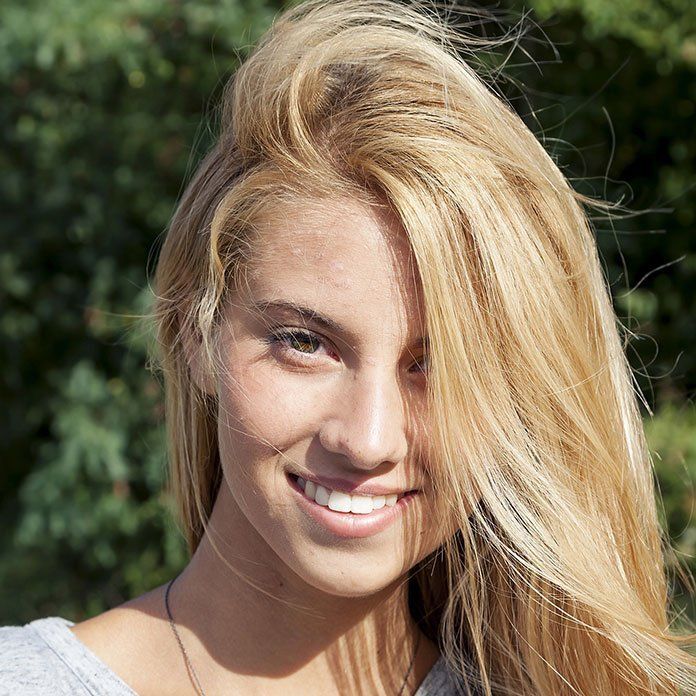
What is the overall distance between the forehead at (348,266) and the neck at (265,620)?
47 centimetres

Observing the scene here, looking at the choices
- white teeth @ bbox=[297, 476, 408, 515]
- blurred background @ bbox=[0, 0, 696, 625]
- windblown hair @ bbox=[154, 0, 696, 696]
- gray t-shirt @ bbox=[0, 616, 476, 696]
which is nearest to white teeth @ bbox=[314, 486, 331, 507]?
white teeth @ bbox=[297, 476, 408, 515]

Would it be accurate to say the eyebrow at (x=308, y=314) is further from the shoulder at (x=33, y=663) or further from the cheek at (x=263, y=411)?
the shoulder at (x=33, y=663)

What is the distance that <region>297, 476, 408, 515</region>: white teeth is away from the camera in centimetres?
155

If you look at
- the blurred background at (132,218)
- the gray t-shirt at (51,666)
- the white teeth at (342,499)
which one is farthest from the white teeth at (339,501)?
Result: the blurred background at (132,218)

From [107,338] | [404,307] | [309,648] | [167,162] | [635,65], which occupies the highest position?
[404,307]

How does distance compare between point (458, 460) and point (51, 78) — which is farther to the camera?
point (51, 78)

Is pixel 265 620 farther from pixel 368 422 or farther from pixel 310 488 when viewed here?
pixel 368 422

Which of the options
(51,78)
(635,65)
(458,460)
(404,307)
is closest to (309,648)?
(458,460)

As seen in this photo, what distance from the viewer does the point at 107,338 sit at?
11.2 ft

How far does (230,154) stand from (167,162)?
1.64m

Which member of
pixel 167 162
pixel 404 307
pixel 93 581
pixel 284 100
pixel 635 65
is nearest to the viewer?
→ pixel 404 307

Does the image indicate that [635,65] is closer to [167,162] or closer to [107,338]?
[167,162]

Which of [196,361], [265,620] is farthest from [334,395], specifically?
[265,620]

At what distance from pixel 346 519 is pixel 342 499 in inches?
1.3
